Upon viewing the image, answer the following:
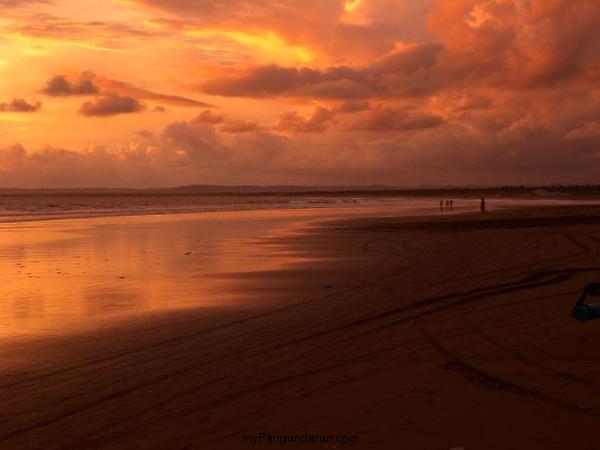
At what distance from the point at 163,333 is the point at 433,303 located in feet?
15.7

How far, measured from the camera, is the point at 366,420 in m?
5.45

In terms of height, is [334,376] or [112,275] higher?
[334,376]

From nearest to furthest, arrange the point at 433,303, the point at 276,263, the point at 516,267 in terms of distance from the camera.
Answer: the point at 433,303, the point at 516,267, the point at 276,263

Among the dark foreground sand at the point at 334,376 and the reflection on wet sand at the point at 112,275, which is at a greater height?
the dark foreground sand at the point at 334,376

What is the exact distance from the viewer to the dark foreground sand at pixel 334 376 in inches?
207

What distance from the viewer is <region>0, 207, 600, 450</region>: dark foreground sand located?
17.2ft

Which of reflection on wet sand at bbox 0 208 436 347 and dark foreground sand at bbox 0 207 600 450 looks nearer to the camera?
dark foreground sand at bbox 0 207 600 450

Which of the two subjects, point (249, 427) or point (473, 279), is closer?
point (249, 427)

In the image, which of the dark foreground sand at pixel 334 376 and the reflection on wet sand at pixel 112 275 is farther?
the reflection on wet sand at pixel 112 275

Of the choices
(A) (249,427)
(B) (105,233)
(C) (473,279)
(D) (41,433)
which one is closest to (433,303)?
(C) (473,279)

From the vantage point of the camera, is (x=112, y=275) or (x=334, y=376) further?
(x=112, y=275)

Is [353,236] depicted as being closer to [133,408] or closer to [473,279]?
[473,279]

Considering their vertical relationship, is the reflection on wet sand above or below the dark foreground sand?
below

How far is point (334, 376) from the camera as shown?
6.78m
